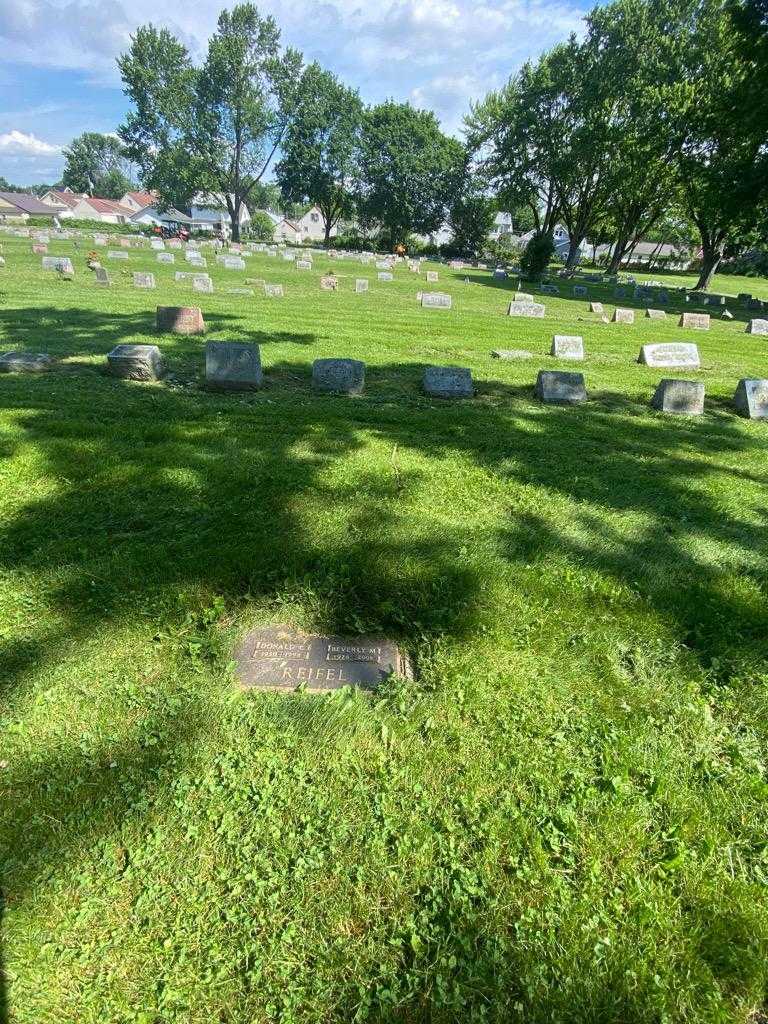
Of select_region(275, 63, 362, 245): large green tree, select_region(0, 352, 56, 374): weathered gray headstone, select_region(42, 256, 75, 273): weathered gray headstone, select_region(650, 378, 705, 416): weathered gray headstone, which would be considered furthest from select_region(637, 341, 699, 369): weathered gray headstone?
select_region(275, 63, 362, 245): large green tree

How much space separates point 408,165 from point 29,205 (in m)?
69.1

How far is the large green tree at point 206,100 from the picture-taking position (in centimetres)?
5625

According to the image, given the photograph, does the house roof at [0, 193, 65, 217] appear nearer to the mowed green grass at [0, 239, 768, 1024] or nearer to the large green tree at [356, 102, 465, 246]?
the large green tree at [356, 102, 465, 246]

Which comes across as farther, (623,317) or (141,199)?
(141,199)

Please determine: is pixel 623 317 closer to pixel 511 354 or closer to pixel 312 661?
pixel 511 354

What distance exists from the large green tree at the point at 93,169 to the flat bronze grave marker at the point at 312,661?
153 meters

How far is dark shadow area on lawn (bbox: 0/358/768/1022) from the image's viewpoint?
2.42 meters

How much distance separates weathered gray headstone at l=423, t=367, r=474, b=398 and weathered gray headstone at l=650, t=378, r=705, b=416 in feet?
9.04

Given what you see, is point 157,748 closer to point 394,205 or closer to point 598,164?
point 598,164

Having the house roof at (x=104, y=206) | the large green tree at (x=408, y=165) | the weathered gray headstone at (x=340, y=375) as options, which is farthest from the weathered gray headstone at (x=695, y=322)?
the house roof at (x=104, y=206)

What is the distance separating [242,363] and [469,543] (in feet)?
16.0

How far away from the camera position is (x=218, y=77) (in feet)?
186

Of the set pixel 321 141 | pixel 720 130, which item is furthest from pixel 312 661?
pixel 321 141

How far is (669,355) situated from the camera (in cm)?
1092
